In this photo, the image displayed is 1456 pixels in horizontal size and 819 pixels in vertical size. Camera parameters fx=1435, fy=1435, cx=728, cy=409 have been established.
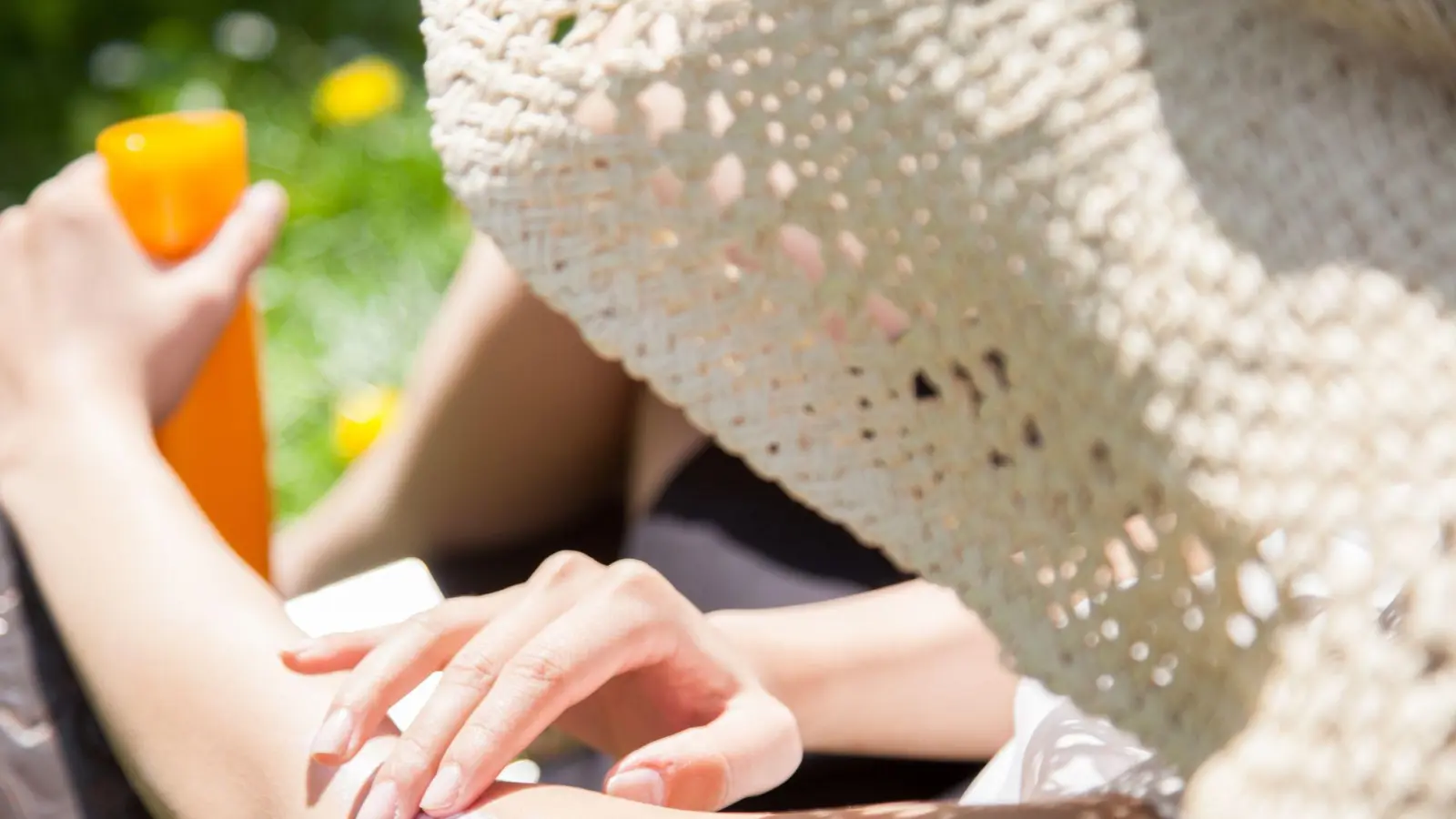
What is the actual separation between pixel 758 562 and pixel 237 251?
0.35 meters

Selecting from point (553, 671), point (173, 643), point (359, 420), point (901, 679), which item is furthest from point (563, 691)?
point (359, 420)

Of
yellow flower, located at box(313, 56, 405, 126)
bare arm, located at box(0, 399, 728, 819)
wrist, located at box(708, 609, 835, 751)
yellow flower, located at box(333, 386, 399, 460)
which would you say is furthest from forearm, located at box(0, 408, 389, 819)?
yellow flower, located at box(313, 56, 405, 126)

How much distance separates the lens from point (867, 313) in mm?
485

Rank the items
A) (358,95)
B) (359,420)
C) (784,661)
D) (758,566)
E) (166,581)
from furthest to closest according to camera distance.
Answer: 1. (358,95)
2. (359,420)
3. (758,566)
4. (784,661)
5. (166,581)

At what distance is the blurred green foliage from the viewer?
153cm

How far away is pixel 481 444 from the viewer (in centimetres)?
104

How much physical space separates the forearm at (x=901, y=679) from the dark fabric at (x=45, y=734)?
1.05 feet

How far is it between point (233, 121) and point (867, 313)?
456 millimetres

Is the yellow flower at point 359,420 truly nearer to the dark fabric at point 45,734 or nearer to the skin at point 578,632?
the skin at point 578,632

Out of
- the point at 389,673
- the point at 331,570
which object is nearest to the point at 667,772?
the point at 389,673

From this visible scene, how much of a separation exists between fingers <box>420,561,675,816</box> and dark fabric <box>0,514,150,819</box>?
0.22 meters

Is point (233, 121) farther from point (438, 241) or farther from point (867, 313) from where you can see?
point (438, 241)

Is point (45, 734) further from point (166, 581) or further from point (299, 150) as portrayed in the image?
point (299, 150)

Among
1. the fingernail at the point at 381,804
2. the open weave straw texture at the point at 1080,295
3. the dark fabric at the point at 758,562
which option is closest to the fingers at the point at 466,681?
the fingernail at the point at 381,804
